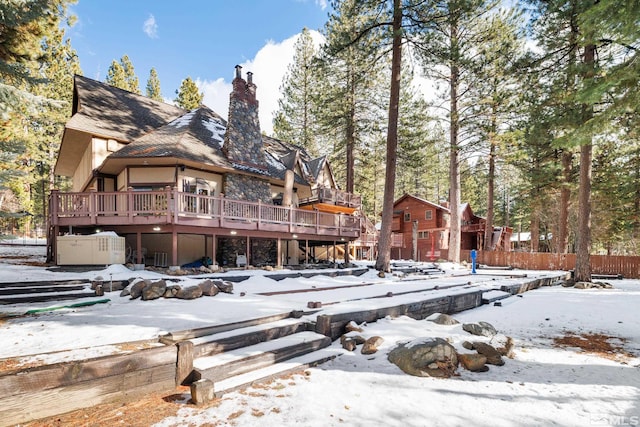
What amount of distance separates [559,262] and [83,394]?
25.3 meters

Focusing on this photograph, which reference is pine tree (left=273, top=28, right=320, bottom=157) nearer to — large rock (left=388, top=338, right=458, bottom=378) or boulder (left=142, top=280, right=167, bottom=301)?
boulder (left=142, top=280, right=167, bottom=301)

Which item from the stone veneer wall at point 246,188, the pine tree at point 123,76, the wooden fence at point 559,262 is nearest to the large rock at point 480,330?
the stone veneer wall at point 246,188

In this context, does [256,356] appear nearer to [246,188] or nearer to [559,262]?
[246,188]

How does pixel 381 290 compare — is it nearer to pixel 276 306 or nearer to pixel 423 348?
pixel 276 306

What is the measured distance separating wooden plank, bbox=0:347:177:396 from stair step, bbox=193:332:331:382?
1.45 feet

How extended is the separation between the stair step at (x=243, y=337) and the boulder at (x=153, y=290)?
11.1 feet

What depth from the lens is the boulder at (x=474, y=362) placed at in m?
4.65

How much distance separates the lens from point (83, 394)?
300cm

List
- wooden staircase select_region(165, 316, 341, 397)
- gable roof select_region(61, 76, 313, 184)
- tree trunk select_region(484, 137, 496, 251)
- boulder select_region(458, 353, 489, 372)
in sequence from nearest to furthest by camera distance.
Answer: wooden staircase select_region(165, 316, 341, 397)
boulder select_region(458, 353, 489, 372)
gable roof select_region(61, 76, 313, 184)
tree trunk select_region(484, 137, 496, 251)

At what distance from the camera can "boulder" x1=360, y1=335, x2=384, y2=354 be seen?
5.14 meters

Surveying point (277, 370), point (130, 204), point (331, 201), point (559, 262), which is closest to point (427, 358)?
point (277, 370)

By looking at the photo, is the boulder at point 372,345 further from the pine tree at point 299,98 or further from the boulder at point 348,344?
the pine tree at point 299,98

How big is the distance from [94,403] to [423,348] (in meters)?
4.22

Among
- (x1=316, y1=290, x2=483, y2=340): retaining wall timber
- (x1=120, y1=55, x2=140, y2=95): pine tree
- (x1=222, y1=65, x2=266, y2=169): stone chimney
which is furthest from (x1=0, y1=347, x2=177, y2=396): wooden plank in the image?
(x1=120, y1=55, x2=140, y2=95): pine tree
